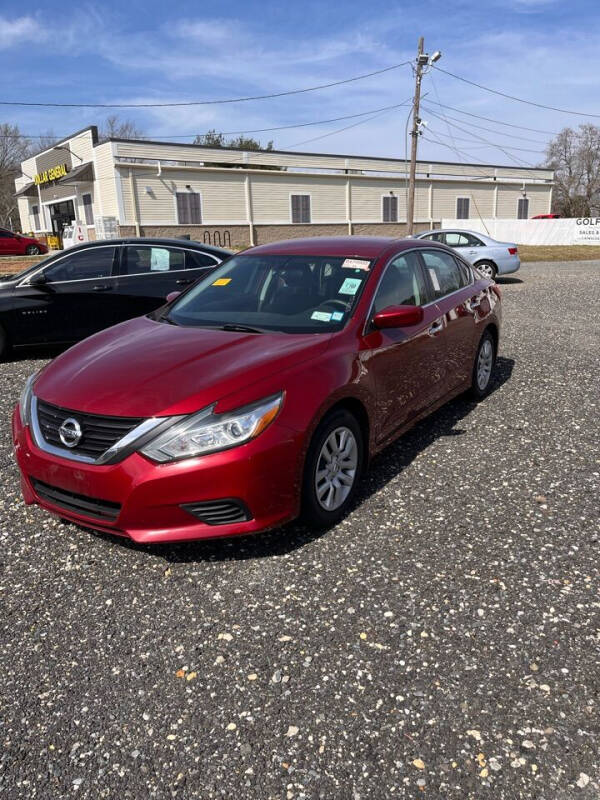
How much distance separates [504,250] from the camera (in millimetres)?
16906

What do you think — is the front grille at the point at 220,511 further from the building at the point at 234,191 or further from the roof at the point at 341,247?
the building at the point at 234,191

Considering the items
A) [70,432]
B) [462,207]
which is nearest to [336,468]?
[70,432]

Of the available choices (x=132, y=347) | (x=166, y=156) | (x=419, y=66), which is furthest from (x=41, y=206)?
(x=132, y=347)

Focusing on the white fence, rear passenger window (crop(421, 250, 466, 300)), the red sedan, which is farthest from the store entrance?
rear passenger window (crop(421, 250, 466, 300))

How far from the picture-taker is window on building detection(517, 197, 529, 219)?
158ft

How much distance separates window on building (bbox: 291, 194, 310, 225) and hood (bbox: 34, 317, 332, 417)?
114ft

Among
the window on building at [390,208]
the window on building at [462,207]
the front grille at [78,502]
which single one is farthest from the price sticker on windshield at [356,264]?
the window on building at [462,207]

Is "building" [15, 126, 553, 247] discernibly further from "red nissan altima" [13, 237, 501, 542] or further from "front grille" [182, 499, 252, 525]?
"front grille" [182, 499, 252, 525]

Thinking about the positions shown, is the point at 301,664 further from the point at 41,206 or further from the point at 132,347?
the point at 41,206

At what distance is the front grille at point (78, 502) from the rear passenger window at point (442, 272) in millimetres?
3118

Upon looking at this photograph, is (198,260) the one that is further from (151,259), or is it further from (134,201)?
(134,201)

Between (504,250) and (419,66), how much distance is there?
50.0ft

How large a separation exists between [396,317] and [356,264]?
0.60 m

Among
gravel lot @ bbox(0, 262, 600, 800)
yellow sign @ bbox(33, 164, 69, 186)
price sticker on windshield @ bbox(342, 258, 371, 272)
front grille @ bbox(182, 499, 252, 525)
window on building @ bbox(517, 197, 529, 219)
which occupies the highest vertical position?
yellow sign @ bbox(33, 164, 69, 186)
